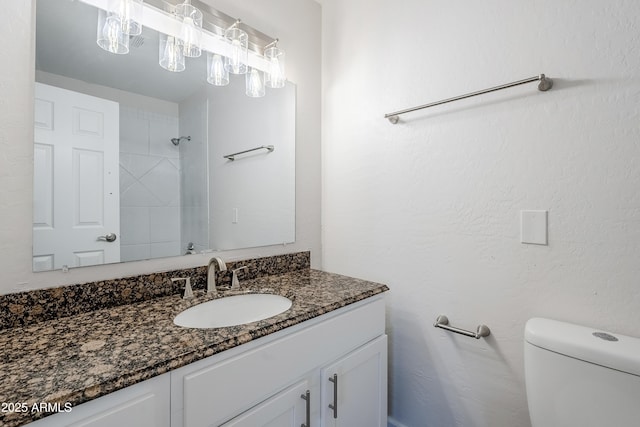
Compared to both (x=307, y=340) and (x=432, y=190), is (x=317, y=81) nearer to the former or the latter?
(x=432, y=190)

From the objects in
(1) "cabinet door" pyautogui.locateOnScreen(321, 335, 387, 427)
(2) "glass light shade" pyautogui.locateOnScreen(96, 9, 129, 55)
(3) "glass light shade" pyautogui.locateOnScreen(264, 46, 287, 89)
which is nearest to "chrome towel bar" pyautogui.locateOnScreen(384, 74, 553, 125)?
(3) "glass light shade" pyautogui.locateOnScreen(264, 46, 287, 89)

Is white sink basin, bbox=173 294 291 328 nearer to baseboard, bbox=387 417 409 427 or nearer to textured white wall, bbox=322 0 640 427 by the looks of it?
textured white wall, bbox=322 0 640 427

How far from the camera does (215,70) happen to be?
4.43ft

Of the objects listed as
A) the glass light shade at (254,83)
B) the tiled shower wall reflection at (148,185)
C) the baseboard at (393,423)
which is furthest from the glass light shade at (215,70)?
the baseboard at (393,423)

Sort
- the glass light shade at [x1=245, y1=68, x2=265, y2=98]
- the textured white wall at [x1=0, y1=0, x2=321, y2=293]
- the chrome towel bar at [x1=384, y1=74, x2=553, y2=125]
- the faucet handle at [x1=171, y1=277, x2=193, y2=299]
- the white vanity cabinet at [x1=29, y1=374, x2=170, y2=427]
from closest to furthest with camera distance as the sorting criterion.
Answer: the white vanity cabinet at [x1=29, y1=374, x2=170, y2=427]
the textured white wall at [x1=0, y1=0, x2=321, y2=293]
the chrome towel bar at [x1=384, y1=74, x2=553, y2=125]
the faucet handle at [x1=171, y1=277, x2=193, y2=299]
the glass light shade at [x1=245, y1=68, x2=265, y2=98]

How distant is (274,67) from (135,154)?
80 centimetres

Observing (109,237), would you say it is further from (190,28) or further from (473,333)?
(473,333)

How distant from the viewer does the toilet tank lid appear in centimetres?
80

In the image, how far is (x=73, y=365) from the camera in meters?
0.64

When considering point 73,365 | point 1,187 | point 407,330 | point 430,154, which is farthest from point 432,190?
point 1,187

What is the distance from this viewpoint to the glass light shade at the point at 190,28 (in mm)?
1190

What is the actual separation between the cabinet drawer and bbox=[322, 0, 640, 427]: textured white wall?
46cm

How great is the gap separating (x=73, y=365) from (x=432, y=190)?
1.31m

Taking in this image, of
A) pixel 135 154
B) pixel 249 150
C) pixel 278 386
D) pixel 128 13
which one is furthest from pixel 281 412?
pixel 128 13
